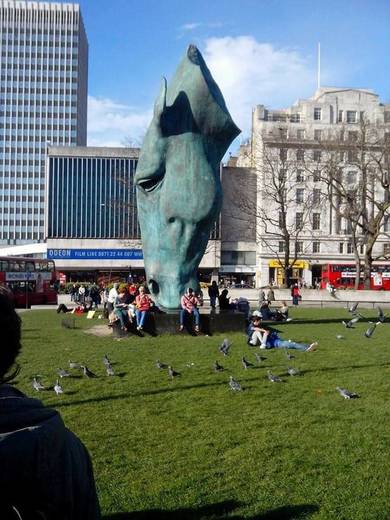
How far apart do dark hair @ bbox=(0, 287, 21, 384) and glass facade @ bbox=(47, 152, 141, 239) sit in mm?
78185

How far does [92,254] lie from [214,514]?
72839 millimetres

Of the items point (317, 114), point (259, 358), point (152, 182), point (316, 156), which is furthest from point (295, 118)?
point (259, 358)

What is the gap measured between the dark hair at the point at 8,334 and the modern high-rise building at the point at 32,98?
117084mm

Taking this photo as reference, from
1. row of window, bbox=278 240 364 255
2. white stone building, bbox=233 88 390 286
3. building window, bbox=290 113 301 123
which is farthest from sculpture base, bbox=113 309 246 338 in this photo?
building window, bbox=290 113 301 123

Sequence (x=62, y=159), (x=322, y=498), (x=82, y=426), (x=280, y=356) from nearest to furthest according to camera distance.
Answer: (x=322, y=498) → (x=82, y=426) → (x=280, y=356) → (x=62, y=159)

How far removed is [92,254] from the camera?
75812 millimetres

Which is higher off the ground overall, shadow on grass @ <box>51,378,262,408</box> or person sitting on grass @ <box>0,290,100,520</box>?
person sitting on grass @ <box>0,290,100,520</box>

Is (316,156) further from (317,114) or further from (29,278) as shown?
(29,278)

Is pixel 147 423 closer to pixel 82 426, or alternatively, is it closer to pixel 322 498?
pixel 82 426

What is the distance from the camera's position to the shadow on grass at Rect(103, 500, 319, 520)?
4270 millimetres

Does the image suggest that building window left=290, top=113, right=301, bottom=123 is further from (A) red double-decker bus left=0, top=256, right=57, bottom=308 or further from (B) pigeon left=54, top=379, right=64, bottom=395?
(B) pigeon left=54, top=379, right=64, bottom=395

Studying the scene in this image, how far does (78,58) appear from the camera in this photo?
114000 millimetres

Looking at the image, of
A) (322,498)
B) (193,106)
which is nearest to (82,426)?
(322,498)

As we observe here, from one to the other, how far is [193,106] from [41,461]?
50.4ft
